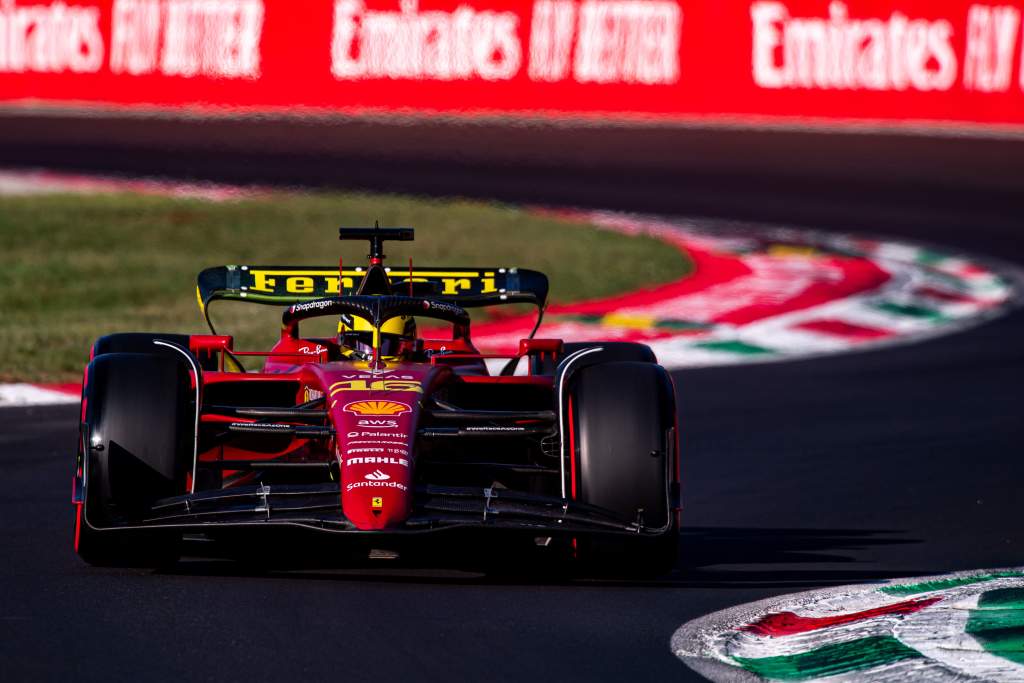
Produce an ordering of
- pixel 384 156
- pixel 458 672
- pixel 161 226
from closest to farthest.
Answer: pixel 458 672 → pixel 161 226 → pixel 384 156

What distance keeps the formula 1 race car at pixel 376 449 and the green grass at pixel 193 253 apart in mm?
4462

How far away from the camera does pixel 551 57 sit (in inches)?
1053

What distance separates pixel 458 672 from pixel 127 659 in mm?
917

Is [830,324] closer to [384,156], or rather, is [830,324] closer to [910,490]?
[910,490]

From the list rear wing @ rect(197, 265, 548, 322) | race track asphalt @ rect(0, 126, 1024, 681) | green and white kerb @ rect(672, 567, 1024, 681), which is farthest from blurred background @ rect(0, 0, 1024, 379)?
green and white kerb @ rect(672, 567, 1024, 681)

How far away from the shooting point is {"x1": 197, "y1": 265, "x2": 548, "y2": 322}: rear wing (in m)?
8.73

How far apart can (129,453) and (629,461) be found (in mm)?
1638

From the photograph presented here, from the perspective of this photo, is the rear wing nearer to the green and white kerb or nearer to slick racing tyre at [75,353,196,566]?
slick racing tyre at [75,353,196,566]

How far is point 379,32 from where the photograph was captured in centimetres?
2702

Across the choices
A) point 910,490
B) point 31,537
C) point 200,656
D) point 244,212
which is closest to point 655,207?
point 244,212

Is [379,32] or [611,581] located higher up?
[379,32]

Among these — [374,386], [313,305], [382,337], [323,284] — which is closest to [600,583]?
[374,386]

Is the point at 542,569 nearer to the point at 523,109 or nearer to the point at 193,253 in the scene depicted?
the point at 193,253

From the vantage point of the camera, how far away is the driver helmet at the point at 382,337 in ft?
26.7
